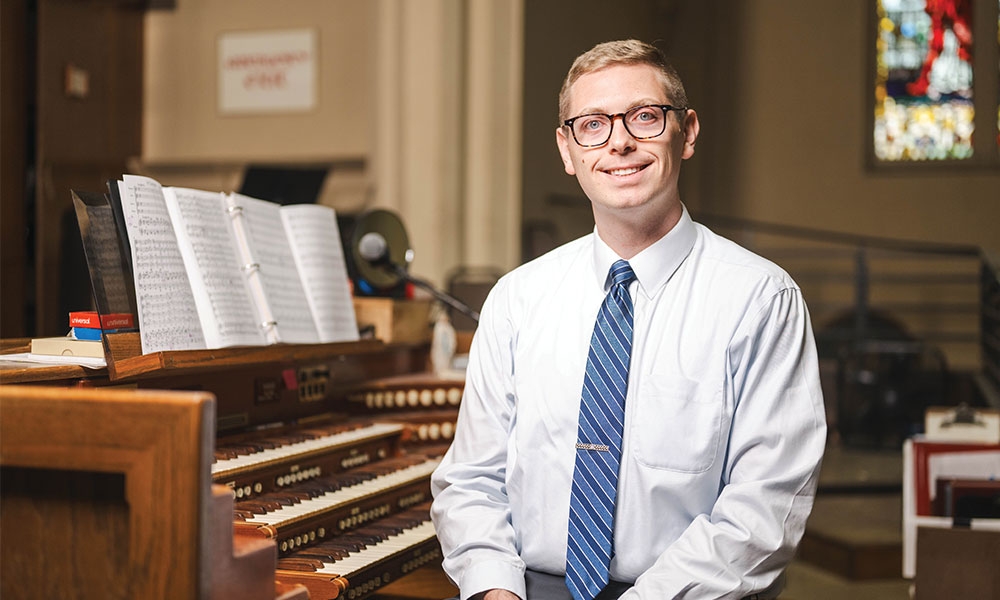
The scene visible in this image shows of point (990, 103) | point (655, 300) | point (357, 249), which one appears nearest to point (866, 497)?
point (357, 249)

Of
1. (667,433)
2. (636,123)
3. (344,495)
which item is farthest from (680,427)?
(344,495)

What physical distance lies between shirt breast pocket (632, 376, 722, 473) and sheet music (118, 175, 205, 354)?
1.08 m

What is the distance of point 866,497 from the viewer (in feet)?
18.4

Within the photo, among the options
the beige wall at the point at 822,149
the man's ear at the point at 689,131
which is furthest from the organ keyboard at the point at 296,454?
the beige wall at the point at 822,149

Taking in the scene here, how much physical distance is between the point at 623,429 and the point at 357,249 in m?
1.75

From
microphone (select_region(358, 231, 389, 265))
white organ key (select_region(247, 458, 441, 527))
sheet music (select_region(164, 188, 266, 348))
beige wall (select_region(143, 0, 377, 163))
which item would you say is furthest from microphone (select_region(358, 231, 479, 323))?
beige wall (select_region(143, 0, 377, 163))

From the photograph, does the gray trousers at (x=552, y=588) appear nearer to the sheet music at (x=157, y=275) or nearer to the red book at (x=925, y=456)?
the sheet music at (x=157, y=275)

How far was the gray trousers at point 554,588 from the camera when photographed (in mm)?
2010

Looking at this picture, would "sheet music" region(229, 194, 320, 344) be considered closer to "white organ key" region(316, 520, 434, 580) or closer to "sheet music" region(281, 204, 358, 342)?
"sheet music" region(281, 204, 358, 342)

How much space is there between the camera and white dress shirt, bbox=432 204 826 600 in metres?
1.93

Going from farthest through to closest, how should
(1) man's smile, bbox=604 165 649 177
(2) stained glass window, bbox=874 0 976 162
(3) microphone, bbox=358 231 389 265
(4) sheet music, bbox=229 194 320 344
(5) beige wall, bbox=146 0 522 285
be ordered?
(2) stained glass window, bbox=874 0 976 162 → (5) beige wall, bbox=146 0 522 285 → (3) microphone, bbox=358 231 389 265 → (4) sheet music, bbox=229 194 320 344 → (1) man's smile, bbox=604 165 649 177

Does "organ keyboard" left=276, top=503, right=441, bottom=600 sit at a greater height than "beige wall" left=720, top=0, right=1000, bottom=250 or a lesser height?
lesser

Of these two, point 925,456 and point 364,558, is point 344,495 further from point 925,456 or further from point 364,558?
point 925,456

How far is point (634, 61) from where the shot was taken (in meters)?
2.08
